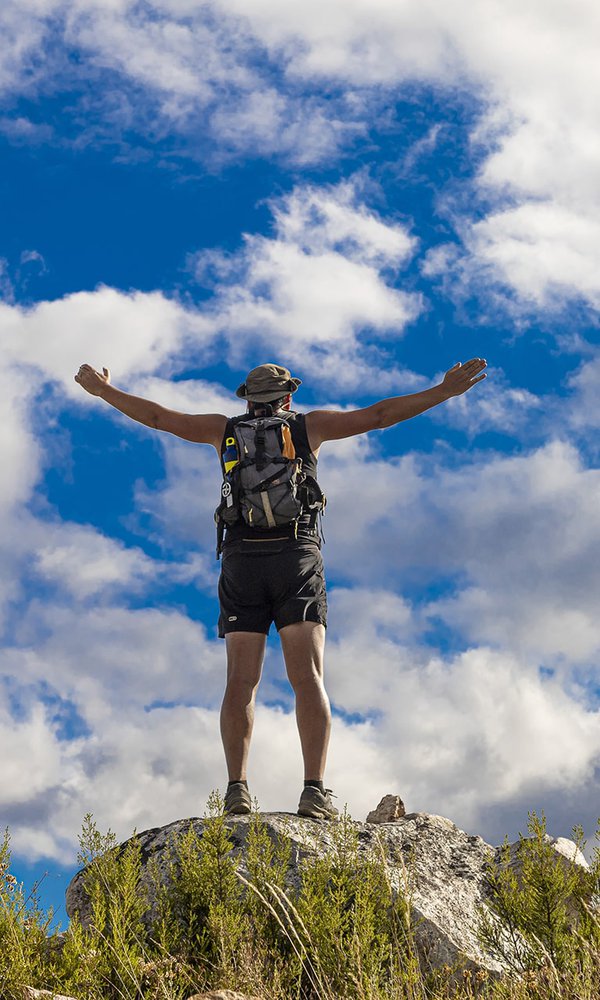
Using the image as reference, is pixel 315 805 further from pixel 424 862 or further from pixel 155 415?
pixel 155 415

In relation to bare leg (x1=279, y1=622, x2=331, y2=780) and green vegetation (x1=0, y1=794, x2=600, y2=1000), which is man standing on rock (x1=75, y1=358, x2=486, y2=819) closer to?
bare leg (x1=279, y1=622, x2=331, y2=780)

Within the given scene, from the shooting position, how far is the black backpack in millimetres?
8609

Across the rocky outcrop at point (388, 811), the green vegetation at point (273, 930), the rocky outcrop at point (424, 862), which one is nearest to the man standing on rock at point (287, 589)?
the rocky outcrop at point (424, 862)

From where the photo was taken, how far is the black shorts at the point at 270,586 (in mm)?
8555

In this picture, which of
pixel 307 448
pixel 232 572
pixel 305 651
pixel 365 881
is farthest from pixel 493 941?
pixel 307 448

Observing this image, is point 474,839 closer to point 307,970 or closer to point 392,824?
point 392,824

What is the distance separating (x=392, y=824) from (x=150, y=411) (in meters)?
4.44

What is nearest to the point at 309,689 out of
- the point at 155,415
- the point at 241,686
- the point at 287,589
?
the point at 241,686

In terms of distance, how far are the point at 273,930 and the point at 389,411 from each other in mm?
4485

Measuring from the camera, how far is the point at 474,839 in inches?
338

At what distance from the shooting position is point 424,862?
8.03 meters

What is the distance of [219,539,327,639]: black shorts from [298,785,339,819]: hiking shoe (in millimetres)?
1389

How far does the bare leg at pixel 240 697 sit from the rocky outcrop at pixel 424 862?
55 cm

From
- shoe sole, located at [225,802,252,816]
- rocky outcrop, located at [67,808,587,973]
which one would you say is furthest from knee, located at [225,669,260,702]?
rocky outcrop, located at [67,808,587,973]
